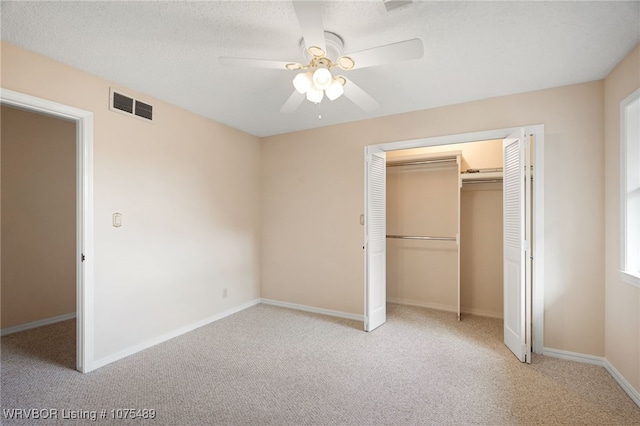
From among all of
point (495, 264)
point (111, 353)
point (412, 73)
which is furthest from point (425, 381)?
A: point (111, 353)

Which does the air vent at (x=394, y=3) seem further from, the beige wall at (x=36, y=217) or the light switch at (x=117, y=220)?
the beige wall at (x=36, y=217)

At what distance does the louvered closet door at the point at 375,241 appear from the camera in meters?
3.56

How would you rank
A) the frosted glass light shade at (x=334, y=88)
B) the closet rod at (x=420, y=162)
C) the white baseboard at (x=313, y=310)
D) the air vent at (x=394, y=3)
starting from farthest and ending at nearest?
the closet rod at (x=420, y=162) < the white baseboard at (x=313, y=310) < the frosted glass light shade at (x=334, y=88) < the air vent at (x=394, y=3)

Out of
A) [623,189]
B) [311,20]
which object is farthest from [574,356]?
[311,20]

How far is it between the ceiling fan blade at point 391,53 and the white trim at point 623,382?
2799 millimetres

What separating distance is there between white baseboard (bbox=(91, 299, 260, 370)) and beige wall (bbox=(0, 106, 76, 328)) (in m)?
1.80

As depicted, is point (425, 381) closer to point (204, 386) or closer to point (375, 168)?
point (204, 386)

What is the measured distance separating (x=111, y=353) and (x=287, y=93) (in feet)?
9.70

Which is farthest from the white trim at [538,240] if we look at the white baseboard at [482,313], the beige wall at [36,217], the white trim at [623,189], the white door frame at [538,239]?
the beige wall at [36,217]

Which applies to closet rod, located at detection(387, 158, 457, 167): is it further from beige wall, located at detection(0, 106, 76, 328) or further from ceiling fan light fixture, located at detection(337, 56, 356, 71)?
beige wall, located at detection(0, 106, 76, 328)

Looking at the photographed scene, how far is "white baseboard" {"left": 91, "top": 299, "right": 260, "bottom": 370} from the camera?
2.71 metres

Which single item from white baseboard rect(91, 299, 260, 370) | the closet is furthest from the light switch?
the closet

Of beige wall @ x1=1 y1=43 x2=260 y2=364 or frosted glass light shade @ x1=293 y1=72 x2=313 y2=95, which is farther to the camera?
beige wall @ x1=1 y1=43 x2=260 y2=364

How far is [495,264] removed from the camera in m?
4.05
